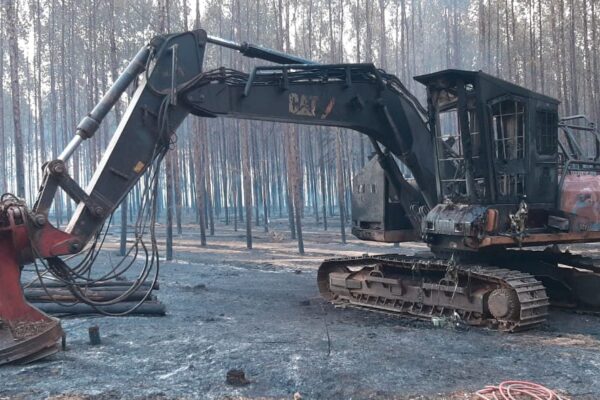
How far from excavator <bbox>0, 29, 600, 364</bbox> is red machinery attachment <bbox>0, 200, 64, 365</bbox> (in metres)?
0.02

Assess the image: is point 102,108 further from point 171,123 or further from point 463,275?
point 463,275

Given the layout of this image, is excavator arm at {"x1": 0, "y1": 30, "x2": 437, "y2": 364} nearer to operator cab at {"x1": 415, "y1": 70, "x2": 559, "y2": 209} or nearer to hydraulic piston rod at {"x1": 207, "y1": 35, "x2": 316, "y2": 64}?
hydraulic piston rod at {"x1": 207, "y1": 35, "x2": 316, "y2": 64}

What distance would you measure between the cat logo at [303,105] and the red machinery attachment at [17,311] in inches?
165

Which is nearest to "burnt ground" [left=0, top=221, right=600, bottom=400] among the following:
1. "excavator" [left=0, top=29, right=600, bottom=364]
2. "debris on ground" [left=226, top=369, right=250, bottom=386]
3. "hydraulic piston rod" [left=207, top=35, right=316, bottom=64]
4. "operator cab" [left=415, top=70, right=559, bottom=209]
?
"debris on ground" [left=226, top=369, right=250, bottom=386]

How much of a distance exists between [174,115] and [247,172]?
16.2 m

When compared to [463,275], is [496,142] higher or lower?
higher

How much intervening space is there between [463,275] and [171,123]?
5219 mm

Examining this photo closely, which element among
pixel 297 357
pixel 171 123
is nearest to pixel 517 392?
pixel 297 357

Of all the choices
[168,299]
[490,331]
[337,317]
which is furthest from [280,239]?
[490,331]

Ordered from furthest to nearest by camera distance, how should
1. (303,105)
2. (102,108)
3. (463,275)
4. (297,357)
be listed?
(303,105) < (463,275) < (102,108) < (297,357)

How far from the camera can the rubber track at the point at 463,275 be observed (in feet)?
28.6

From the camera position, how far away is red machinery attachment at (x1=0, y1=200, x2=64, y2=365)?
23.4 feet

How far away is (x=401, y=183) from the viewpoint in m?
11.0

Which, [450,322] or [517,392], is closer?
[517,392]
